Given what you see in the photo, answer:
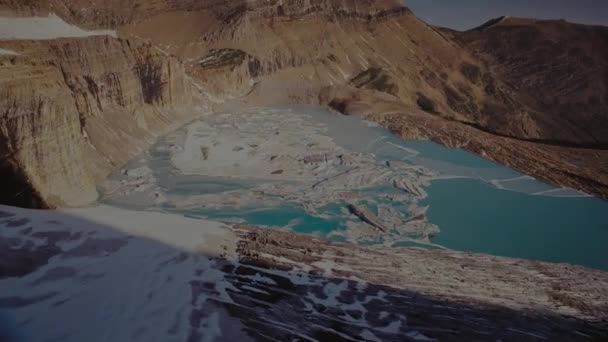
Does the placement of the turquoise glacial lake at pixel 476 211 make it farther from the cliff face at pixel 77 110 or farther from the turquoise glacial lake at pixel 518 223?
the cliff face at pixel 77 110

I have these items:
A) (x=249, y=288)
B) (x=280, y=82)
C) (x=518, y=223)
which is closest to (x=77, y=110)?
(x=249, y=288)

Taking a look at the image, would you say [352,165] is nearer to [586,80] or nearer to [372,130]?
[372,130]

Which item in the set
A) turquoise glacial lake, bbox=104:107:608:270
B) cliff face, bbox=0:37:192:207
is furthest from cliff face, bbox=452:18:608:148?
cliff face, bbox=0:37:192:207

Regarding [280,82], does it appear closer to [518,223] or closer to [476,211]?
[476,211]

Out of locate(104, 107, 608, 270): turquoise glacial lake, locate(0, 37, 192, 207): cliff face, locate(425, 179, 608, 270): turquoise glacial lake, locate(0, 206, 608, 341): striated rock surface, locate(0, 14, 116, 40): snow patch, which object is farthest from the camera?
locate(0, 14, 116, 40): snow patch

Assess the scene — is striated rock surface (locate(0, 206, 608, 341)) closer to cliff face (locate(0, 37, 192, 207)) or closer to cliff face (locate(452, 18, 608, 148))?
cliff face (locate(0, 37, 192, 207))

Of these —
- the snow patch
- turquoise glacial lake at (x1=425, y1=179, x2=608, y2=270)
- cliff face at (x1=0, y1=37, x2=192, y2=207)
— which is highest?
the snow patch

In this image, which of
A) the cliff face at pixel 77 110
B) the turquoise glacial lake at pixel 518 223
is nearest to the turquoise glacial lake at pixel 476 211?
the turquoise glacial lake at pixel 518 223

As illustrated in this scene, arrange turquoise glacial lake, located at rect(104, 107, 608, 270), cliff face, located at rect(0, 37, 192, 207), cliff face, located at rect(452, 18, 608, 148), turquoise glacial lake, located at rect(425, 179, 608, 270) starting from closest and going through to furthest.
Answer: cliff face, located at rect(0, 37, 192, 207) → turquoise glacial lake, located at rect(425, 179, 608, 270) → turquoise glacial lake, located at rect(104, 107, 608, 270) → cliff face, located at rect(452, 18, 608, 148)
